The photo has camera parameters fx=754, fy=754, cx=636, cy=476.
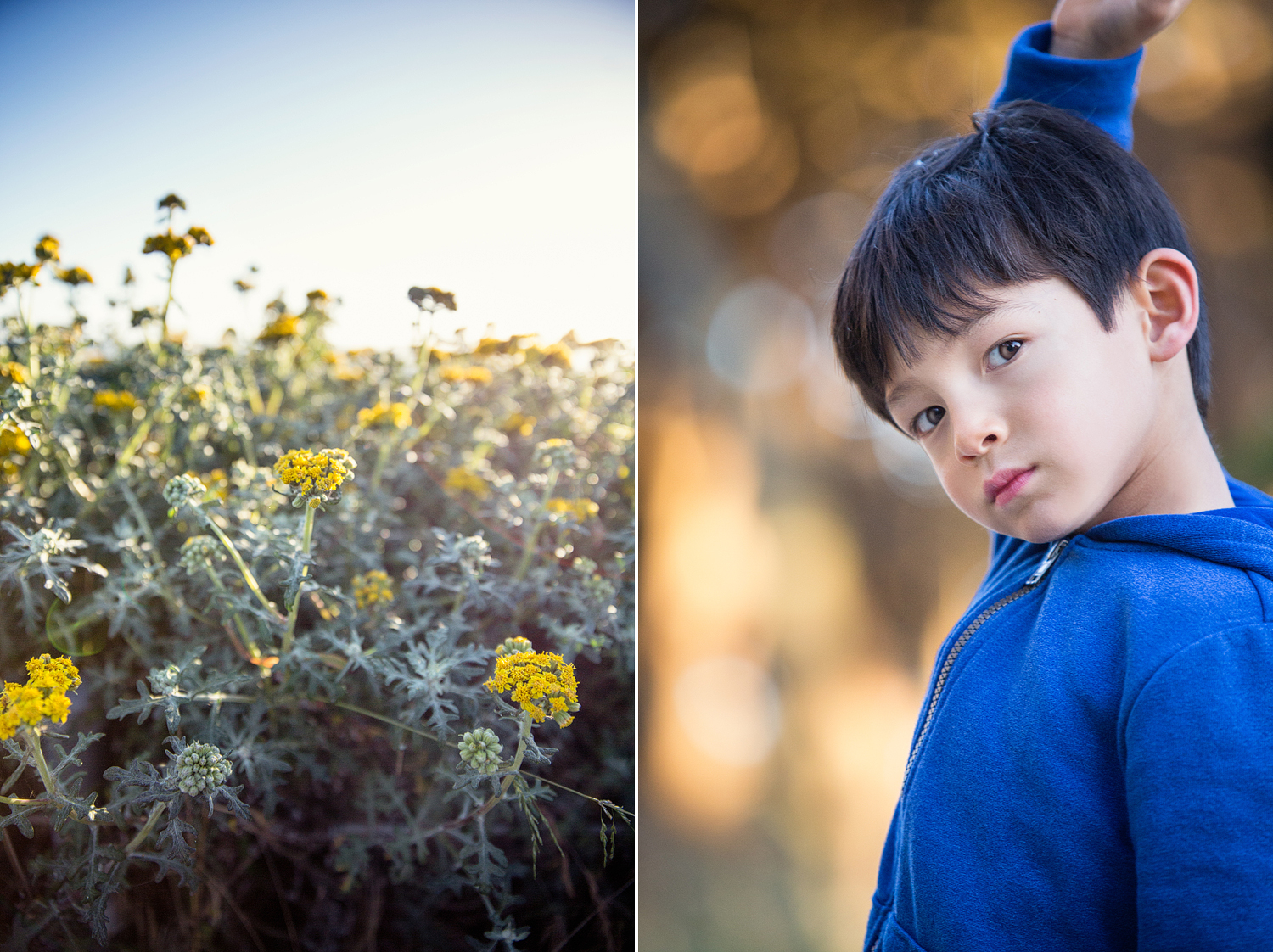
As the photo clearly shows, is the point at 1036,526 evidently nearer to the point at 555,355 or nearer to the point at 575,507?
the point at 575,507

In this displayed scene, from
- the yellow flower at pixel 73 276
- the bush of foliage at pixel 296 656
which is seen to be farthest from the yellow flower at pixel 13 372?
the yellow flower at pixel 73 276

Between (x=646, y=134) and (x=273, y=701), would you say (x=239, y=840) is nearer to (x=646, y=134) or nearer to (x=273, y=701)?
(x=273, y=701)

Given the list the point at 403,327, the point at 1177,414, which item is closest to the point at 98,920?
the point at 403,327

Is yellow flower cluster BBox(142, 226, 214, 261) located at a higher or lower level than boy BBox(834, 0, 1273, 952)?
higher

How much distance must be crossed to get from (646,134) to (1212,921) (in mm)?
999

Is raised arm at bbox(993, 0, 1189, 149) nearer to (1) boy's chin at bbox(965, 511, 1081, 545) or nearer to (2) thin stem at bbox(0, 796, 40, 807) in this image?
(1) boy's chin at bbox(965, 511, 1081, 545)

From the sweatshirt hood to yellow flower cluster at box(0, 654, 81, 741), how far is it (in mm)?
788

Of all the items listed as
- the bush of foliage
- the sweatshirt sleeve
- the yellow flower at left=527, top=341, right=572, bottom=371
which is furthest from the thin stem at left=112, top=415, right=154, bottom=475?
the sweatshirt sleeve

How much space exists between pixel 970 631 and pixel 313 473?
564 mm

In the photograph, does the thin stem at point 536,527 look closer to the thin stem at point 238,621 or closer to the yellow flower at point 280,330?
the thin stem at point 238,621

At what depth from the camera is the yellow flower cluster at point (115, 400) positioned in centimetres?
84

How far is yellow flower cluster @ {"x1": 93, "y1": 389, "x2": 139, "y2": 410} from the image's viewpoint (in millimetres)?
842

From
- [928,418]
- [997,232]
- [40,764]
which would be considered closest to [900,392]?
[928,418]

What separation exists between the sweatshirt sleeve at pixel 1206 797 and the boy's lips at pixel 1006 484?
0.14 meters
